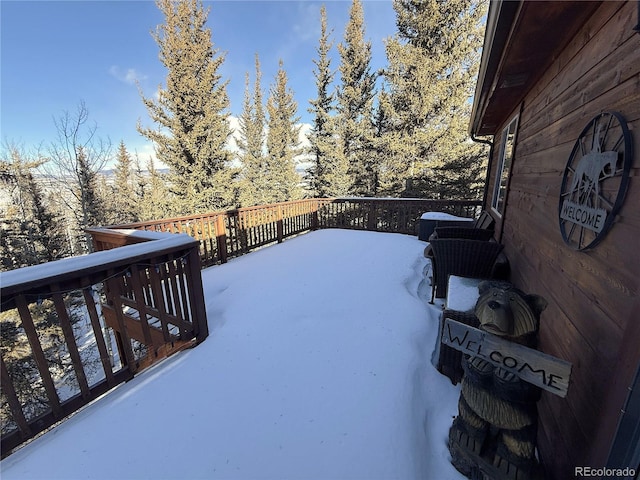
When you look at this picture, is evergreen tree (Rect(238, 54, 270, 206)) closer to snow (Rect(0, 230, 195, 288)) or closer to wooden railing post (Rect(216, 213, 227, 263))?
wooden railing post (Rect(216, 213, 227, 263))

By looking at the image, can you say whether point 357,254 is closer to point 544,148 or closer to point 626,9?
point 544,148

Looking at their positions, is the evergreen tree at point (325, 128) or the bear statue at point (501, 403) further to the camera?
the evergreen tree at point (325, 128)

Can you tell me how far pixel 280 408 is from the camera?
1.64m

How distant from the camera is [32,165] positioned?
10508 millimetres

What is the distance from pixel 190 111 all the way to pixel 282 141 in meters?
6.74

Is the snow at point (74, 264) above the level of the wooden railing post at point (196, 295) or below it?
above

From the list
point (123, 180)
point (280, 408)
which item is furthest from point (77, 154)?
point (280, 408)

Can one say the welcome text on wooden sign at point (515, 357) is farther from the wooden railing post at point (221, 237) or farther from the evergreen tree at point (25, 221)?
the evergreen tree at point (25, 221)

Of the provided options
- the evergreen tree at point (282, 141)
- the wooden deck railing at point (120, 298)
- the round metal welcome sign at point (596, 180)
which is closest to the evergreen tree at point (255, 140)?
the evergreen tree at point (282, 141)

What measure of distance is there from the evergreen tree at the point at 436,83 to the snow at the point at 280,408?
28.5 ft

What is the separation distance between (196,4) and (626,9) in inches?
523

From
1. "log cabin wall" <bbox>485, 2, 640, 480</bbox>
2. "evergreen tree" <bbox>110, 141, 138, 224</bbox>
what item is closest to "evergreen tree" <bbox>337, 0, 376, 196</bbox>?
"log cabin wall" <bbox>485, 2, 640, 480</bbox>

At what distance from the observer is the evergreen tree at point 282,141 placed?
15789 mm

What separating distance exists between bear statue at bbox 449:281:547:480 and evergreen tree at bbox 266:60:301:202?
16.1 metres
